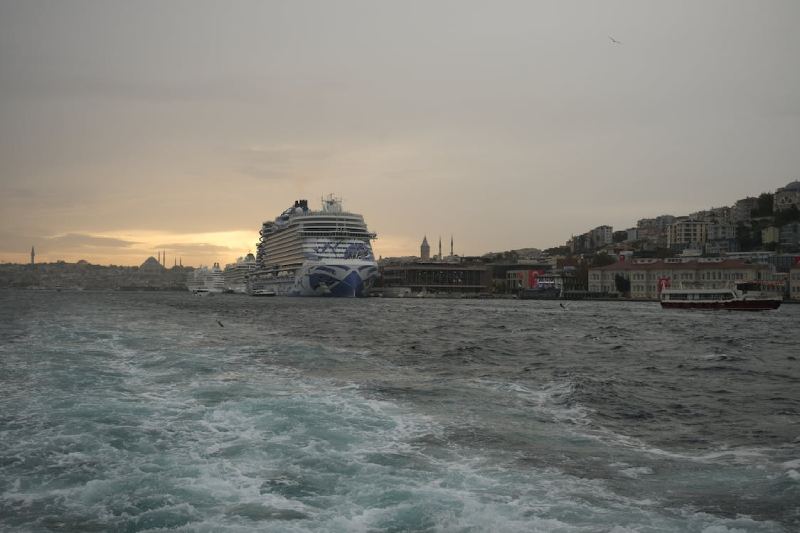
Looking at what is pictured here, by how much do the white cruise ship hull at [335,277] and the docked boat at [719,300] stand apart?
4440 centimetres

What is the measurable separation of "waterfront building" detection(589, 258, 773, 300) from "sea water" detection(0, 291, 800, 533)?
9940 centimetres

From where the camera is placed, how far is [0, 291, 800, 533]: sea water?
850 cm

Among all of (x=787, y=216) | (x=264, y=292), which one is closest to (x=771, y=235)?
(x=787, y=216)

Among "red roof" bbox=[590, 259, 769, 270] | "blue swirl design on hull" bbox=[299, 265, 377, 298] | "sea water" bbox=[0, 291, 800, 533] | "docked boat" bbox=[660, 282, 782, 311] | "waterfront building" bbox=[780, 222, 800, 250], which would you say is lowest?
"sea water" bbox=[0, 291, 800, 533]

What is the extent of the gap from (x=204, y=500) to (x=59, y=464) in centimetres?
298

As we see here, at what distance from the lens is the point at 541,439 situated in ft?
41.4

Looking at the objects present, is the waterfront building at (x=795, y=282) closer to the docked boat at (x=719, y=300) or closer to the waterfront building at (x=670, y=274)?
the waterfront building at (x=670, y=274)

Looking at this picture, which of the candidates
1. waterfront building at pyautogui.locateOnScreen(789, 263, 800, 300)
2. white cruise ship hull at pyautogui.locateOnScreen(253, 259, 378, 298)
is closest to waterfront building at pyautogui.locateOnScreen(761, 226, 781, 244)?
waterfront building at pyautogui.locateOnScreen(789, 263, 800, 300)

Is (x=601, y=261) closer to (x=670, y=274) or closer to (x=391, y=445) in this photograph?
(x=670, y=274)

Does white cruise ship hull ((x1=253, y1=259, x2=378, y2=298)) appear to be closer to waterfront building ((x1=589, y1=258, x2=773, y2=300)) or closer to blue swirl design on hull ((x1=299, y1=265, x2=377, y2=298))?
blue swirl design on hull ((x1=299, y1=265, x2=377, y2=298))

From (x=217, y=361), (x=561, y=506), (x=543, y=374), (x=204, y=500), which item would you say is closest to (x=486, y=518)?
(x=561, y=506)

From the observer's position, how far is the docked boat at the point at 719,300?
261 ft

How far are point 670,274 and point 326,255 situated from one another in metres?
64.4

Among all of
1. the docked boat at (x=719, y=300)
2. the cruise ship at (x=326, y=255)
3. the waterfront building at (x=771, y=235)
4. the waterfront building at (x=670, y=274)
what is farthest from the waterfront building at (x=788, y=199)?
the cruise ship at (x=326, y=255)
